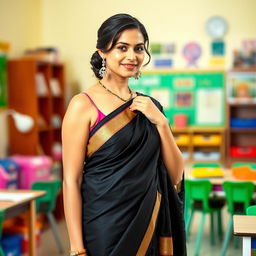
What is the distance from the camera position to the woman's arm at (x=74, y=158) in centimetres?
152

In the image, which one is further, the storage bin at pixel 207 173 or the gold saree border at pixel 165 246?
the storage bin at pixel 207 173

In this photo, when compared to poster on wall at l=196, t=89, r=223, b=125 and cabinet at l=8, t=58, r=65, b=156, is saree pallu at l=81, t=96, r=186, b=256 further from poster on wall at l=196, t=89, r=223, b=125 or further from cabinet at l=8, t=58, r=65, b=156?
poster on wall at l=196, t=89, r=223, b=125

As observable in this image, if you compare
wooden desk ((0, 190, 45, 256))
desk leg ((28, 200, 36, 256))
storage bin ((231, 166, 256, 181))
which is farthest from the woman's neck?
storage bin ((231, 166, 256, 181))

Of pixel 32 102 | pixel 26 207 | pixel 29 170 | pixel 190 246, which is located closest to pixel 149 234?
pixel 26 207

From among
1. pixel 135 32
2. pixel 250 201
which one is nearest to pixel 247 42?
pixel 250 201

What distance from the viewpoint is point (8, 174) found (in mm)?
4457

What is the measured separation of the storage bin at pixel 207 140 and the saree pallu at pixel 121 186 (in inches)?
173

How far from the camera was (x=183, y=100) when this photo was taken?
6.16 m

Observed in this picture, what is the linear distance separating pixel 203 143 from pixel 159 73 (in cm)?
108

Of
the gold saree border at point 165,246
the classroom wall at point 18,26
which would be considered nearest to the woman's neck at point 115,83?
the gold saree border at point 165,246

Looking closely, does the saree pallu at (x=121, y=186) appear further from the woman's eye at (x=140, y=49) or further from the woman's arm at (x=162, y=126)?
the woman's eye at (x=140, y=49)

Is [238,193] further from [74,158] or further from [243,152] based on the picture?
[74,158]

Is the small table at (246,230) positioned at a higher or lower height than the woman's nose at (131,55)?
lower

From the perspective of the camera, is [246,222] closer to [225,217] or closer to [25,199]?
[25,199]
